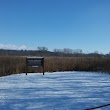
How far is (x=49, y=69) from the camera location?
18.1 metres

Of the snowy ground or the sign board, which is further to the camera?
the sign board

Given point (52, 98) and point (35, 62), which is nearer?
point (52, 98)

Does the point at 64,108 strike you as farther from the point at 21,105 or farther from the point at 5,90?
the point at 5,90

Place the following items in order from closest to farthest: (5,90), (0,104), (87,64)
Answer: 1. (0,104)
2. (5,90)
3. (87,64)

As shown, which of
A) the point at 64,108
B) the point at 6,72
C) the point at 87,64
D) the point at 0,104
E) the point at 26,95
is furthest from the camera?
the point at 87,64

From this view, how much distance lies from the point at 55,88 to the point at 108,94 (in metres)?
2.01

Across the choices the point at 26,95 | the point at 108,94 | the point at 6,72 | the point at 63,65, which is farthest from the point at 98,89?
the point at 63,65

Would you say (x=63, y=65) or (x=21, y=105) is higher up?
(x=63, y=65)

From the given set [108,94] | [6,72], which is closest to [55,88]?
[108,94]

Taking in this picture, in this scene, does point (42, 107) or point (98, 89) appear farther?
point (98, 89)

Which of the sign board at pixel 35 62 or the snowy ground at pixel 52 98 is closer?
the snowy ground at pixel 52 98

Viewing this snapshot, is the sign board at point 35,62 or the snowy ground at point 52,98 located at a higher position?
the sign board at point 35,62

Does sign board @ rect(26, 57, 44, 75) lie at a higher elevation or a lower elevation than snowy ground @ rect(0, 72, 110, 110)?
higher

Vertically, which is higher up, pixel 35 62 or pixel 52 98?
pixel 35 62
